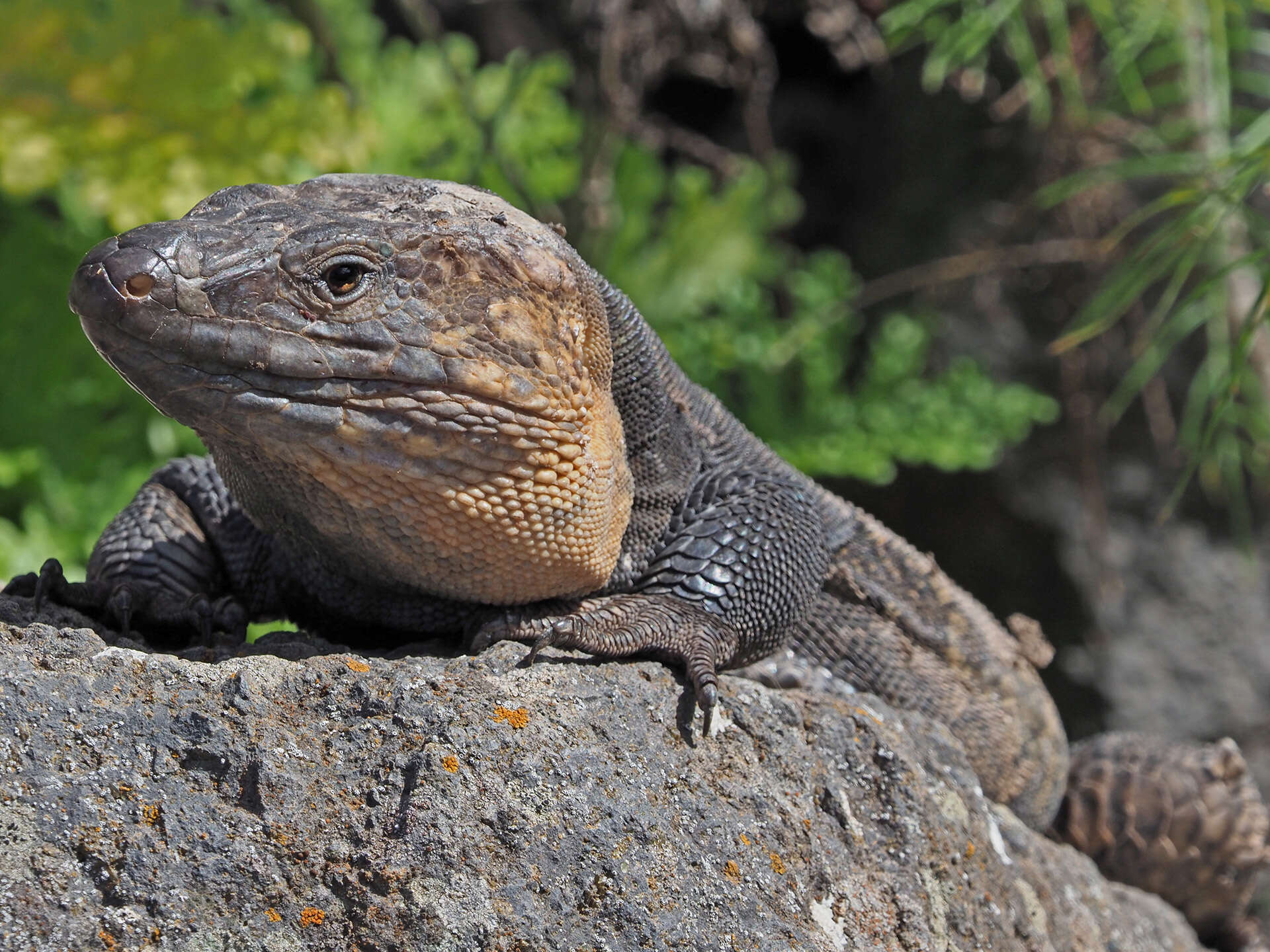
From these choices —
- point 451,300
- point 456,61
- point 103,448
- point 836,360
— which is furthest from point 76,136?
point 451,300

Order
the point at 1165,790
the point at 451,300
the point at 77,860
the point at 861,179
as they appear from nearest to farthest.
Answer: the point at 77,860
the point at 451,300
the point at 1165,790
the point at 861,179

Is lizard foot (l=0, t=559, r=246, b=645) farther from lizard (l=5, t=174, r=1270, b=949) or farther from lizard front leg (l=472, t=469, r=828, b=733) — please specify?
lizard front leg (l=472, t=469, r=828, b=733)

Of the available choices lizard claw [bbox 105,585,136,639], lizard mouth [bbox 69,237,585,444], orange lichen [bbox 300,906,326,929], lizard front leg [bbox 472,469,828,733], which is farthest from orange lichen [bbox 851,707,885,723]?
lizard claw [bbox 105,585,136,639]

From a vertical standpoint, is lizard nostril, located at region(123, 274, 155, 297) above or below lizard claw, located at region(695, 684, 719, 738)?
above

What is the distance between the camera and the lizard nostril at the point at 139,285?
2.17 metres

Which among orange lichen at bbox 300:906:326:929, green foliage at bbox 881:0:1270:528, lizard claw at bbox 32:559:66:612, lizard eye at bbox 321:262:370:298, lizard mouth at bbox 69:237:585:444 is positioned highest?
green foliage at bbox 881:0:1270:528

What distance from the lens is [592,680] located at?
249cm

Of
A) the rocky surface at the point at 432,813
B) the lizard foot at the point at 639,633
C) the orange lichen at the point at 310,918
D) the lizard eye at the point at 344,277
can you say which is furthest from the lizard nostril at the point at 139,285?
the orange lichen at the point at 310,918

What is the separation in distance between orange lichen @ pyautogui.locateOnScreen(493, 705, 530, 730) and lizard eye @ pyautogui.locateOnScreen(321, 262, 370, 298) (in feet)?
2.68

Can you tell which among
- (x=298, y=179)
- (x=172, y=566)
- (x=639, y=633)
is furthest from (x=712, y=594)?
(x=298, y=179)

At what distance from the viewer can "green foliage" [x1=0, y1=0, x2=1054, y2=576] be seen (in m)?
5.78

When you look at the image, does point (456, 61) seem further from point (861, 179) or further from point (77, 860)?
point (77, 860)

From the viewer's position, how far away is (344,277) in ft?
7.61

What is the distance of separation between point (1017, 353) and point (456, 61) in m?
3.73
